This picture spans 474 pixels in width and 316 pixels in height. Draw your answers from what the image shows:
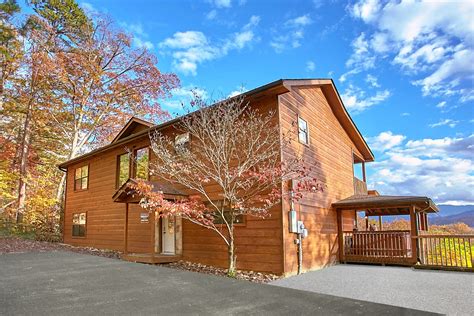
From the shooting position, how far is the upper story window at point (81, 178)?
1608cm

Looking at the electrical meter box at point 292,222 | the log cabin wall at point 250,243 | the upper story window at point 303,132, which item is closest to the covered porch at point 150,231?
the log cabin wall at point 250,243

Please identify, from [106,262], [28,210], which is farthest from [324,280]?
[28,210]

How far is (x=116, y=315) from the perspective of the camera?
4645mm

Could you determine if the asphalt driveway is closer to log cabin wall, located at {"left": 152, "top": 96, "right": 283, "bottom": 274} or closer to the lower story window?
log cabin wall, located at {"left": 152, "top": 96, "right": 283, "bottom": 274}

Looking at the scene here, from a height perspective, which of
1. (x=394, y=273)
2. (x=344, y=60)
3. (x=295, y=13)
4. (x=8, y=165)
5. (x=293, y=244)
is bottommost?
(x=394, y=273)

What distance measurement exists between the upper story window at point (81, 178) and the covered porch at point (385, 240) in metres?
11.3

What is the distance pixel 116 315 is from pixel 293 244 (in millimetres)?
5029

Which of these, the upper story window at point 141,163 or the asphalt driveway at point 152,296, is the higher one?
the upper story window at point 141,163

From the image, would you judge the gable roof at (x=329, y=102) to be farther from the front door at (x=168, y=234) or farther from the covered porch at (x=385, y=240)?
the covered porch at (x=385, y=240)

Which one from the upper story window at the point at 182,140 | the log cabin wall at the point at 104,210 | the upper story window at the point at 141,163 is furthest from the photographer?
the upper story window at the point at 141,163

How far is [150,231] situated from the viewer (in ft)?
38.0

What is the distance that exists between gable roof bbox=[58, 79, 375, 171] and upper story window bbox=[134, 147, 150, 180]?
0.75m

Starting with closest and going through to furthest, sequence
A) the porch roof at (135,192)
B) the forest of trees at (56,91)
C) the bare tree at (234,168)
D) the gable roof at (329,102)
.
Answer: the bare tree at (234,168) < the gable roof at (329,102) < the porch roof at (135,192) < the forest of trees at (56,91)

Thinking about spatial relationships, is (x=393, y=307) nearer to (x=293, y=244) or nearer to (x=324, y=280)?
(x=324, y=280)
